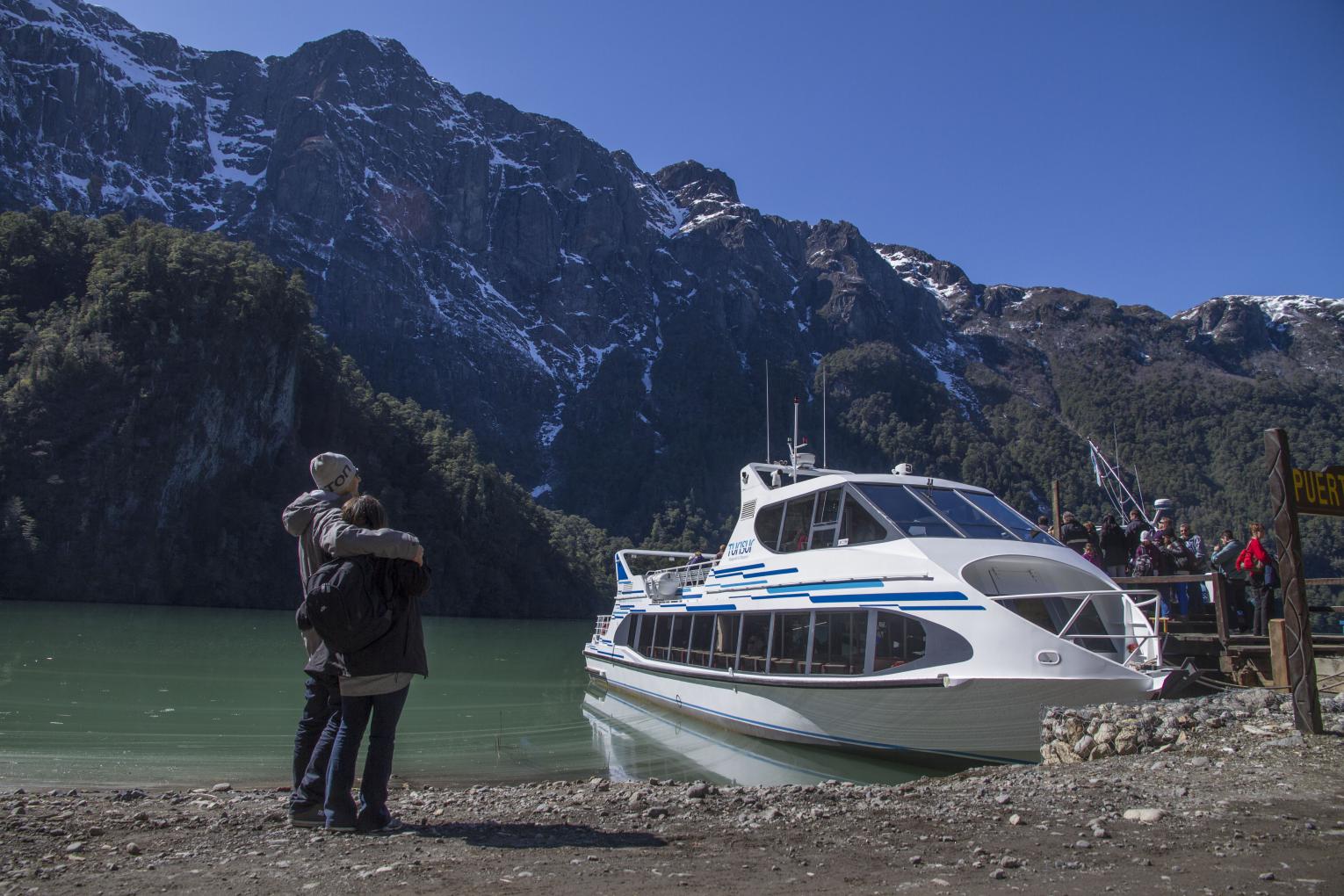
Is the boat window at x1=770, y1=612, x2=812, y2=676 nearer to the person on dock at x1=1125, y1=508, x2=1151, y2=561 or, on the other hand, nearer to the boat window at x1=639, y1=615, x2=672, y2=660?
the boat window at x1=639, y1=615, x2=672, y2=660

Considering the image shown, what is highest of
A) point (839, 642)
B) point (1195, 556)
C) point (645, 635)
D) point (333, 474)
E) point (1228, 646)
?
point (333, 474)

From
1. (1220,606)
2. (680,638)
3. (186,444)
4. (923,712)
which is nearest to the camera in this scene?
(923,712)

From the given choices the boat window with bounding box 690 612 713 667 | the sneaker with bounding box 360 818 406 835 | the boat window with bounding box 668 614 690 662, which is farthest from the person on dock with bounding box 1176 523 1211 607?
the sneaker with bounding box 360 818 406 835

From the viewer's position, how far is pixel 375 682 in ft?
16.5

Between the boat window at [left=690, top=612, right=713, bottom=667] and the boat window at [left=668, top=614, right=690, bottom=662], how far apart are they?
280 millimetres

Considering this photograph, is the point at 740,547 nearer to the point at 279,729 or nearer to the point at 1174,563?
the point at 1174,563

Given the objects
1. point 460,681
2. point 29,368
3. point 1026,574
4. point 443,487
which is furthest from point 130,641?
point 443,487

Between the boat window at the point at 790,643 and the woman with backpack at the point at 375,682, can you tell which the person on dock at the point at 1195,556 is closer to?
the boat window at the point at 790,643

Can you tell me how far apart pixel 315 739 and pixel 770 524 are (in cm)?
972

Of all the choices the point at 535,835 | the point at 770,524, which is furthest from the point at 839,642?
the point at 535,835

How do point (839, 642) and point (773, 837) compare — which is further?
point (839, 642)

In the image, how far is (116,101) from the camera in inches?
6757

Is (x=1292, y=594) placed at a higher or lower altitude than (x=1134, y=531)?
lower

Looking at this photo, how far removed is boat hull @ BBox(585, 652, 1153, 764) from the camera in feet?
31.9
